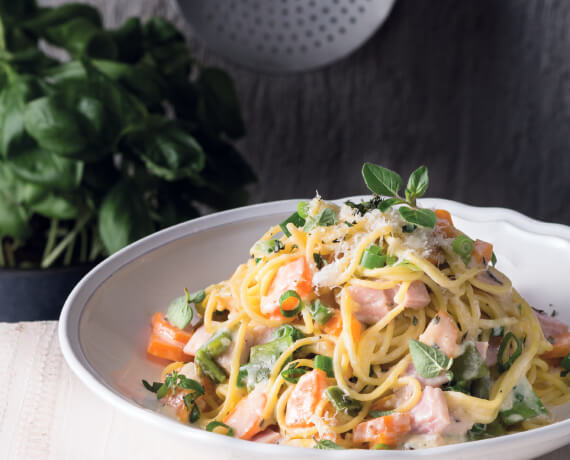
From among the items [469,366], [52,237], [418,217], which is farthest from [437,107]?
[469,366]

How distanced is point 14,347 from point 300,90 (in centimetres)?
192

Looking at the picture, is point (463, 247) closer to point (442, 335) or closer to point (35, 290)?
point (442, 335)

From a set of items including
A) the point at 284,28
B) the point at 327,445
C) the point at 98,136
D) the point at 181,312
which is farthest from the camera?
the point at 284,28

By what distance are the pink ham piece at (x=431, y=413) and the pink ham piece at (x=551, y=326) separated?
393mm

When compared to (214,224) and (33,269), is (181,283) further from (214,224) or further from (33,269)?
(33,269)

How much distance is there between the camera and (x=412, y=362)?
4.05 ft

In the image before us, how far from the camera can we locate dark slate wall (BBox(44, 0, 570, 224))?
9.45ft

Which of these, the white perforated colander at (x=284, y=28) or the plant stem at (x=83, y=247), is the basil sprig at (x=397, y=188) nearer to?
the plant stem at (x=83, y=247)

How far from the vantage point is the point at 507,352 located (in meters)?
1.33

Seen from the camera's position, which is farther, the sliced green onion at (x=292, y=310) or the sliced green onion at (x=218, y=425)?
the sliced green onion at (x=292, y=310)

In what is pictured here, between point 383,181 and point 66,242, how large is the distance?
1.42 meters

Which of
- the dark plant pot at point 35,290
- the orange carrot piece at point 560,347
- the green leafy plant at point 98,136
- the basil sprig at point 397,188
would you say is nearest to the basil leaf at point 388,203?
the basil sprig at point 397,188

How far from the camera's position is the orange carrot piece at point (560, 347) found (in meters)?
1.39

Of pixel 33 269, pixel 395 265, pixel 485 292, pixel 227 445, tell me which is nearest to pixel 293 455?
pixel 227 445
